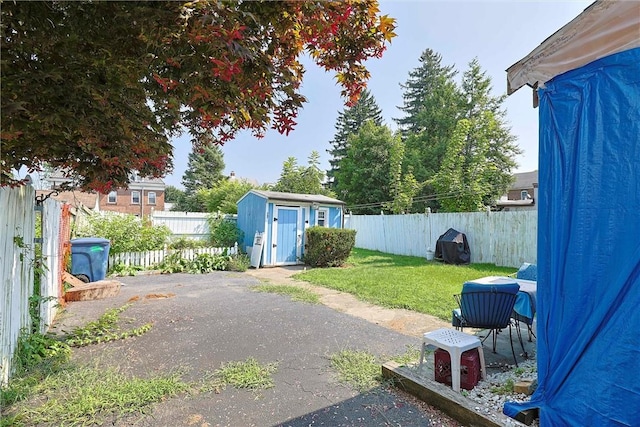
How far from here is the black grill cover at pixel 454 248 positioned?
10797 mm

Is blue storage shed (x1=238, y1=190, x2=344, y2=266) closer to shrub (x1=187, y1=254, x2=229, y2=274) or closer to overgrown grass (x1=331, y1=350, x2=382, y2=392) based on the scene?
shrub (x1=187, y1=254, x2=229, y2=274)

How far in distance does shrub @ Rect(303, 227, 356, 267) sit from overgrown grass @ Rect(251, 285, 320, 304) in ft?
10.3

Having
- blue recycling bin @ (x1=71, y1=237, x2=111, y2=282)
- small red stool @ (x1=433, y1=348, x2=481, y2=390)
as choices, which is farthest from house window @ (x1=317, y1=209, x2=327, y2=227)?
small red stool @ (x1=433, y1=348, x2=481, y2=390)

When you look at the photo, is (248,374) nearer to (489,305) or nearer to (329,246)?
(489,305)

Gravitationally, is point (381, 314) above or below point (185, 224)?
below

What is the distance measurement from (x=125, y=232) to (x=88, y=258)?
6.77 feet

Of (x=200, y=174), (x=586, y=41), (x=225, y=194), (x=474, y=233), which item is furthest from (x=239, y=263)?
(x=200, y=174)

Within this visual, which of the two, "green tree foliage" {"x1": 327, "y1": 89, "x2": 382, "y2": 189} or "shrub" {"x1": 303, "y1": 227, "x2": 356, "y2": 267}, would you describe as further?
"green tree foliage" {"x1": 327, "y1": 89, "x2": 382, "y2": 189}

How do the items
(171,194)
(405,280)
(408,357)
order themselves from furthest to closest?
(171,194) < (405,280) < (408,357)

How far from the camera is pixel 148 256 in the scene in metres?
9.40

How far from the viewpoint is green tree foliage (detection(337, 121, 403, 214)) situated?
26328 mm

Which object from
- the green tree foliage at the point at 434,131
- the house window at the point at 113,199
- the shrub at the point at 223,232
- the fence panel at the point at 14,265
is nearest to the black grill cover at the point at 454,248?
the shrub at the point at 223,232

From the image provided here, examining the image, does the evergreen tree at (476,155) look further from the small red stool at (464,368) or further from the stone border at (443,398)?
the stone border at (443,398)

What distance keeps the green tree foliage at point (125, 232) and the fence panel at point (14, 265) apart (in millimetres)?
5448
